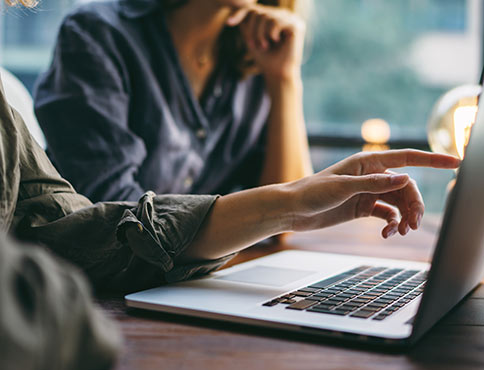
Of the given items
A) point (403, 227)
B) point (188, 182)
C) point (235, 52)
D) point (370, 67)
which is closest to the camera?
point (403, 227)

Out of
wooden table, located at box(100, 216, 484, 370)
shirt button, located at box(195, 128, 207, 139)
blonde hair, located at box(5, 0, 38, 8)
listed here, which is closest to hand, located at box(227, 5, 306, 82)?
shirt button, located at box(195, 128, 207, 139)

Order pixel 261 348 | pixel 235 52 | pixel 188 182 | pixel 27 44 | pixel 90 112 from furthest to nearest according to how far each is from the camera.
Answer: pixel 27 44
pixel 235 52
pixel 188 182
pixel 90 112
pixel 261 348

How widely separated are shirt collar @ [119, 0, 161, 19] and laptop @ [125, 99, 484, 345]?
695mm

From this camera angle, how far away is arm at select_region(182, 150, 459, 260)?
24.1 inches

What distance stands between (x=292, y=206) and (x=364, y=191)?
0.09m

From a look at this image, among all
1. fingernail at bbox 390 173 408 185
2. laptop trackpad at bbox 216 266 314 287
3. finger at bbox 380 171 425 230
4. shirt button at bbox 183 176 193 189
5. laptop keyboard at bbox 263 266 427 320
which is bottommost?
shirt button at bbox 183 176 193 189

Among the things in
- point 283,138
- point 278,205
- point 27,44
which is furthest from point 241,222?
point 27,44

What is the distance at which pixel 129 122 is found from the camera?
45.5 inches

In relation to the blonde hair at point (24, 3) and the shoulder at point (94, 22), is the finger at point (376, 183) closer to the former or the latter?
the blonde hair at point (24, 3)

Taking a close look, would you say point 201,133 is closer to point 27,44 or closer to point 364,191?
point 364,191

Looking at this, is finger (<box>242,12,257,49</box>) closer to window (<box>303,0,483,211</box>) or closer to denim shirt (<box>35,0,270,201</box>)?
denim shirt (<box>35,0,270,201</box>)

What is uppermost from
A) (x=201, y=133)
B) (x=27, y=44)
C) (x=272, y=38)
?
(x=272, y=38)

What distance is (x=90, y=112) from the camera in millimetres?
999

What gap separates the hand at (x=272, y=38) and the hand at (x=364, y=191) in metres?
0.66
